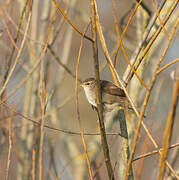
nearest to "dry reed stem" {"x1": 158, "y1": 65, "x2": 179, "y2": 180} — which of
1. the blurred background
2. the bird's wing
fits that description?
the blurred background

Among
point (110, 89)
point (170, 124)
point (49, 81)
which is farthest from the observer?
point (49, 81)

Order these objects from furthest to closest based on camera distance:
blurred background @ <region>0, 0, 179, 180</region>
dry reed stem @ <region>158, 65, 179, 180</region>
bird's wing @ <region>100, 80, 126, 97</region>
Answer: bird's wing @ <region>100, 80, 126, 97</region>, blurred background @ <region>0, 0, 179, 180</region>, dry reed stem @ <region>158, 65, 179, 180</region>

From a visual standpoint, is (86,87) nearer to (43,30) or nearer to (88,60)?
(43,30)

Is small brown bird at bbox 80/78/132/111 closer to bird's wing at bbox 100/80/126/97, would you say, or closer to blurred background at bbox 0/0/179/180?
bird's wing at bbox 100/80/126/97

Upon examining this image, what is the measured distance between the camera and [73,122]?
11.9 m

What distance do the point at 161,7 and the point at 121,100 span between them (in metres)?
1.77

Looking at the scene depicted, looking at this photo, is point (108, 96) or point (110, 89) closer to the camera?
point (110, 89)

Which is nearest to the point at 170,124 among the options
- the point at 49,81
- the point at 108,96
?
the point at 108,96

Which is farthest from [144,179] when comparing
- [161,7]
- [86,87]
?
[161,7]

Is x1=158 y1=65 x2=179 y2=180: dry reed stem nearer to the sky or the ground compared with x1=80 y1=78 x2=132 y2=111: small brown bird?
nearer to the ground

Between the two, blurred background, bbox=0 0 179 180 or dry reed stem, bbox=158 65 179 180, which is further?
blurred background, bbox=0 0 179 180

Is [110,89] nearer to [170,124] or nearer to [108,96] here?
[108,96]

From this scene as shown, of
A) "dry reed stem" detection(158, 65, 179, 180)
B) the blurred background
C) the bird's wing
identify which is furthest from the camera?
the bird's wing

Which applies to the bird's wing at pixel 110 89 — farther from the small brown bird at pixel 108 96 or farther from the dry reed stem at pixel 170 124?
the dry reed stem at pixel 170 124
